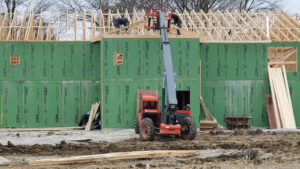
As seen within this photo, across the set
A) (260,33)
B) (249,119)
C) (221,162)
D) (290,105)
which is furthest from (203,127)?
(221,162)

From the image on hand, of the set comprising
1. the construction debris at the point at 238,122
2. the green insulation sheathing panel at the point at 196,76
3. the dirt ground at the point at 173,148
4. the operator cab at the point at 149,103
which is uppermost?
the green insulation sheathing panel at the point at 196,76

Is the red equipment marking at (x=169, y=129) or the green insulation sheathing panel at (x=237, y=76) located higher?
the green insulation sheathing panel at (x=237, y=76)

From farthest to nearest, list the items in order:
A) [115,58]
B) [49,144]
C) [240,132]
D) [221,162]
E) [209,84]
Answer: [209,84] < [115,58] < [240,132] < [49,144] < [221,162]

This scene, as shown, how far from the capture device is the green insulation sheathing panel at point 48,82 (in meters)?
26.8

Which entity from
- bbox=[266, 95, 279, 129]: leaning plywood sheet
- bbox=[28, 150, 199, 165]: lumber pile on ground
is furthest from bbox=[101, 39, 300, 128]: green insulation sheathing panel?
bbox=[28, 150, 199, 165]: lumber pile on ground

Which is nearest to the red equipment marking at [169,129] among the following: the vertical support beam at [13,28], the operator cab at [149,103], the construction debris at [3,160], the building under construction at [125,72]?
the operator cab at [149,103]

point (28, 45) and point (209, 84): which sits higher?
point (28, 45)

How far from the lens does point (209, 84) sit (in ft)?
91.0

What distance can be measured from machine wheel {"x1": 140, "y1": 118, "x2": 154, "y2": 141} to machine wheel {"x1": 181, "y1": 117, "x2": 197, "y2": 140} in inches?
53.0

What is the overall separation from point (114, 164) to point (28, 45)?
14.9m

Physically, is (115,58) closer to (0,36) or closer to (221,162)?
(0,36)

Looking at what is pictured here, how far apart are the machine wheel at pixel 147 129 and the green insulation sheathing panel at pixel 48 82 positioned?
7.71 m

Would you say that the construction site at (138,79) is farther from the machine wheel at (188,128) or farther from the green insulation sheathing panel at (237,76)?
the machine wheel at (188,128)

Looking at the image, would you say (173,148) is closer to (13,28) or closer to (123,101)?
(123,101)
